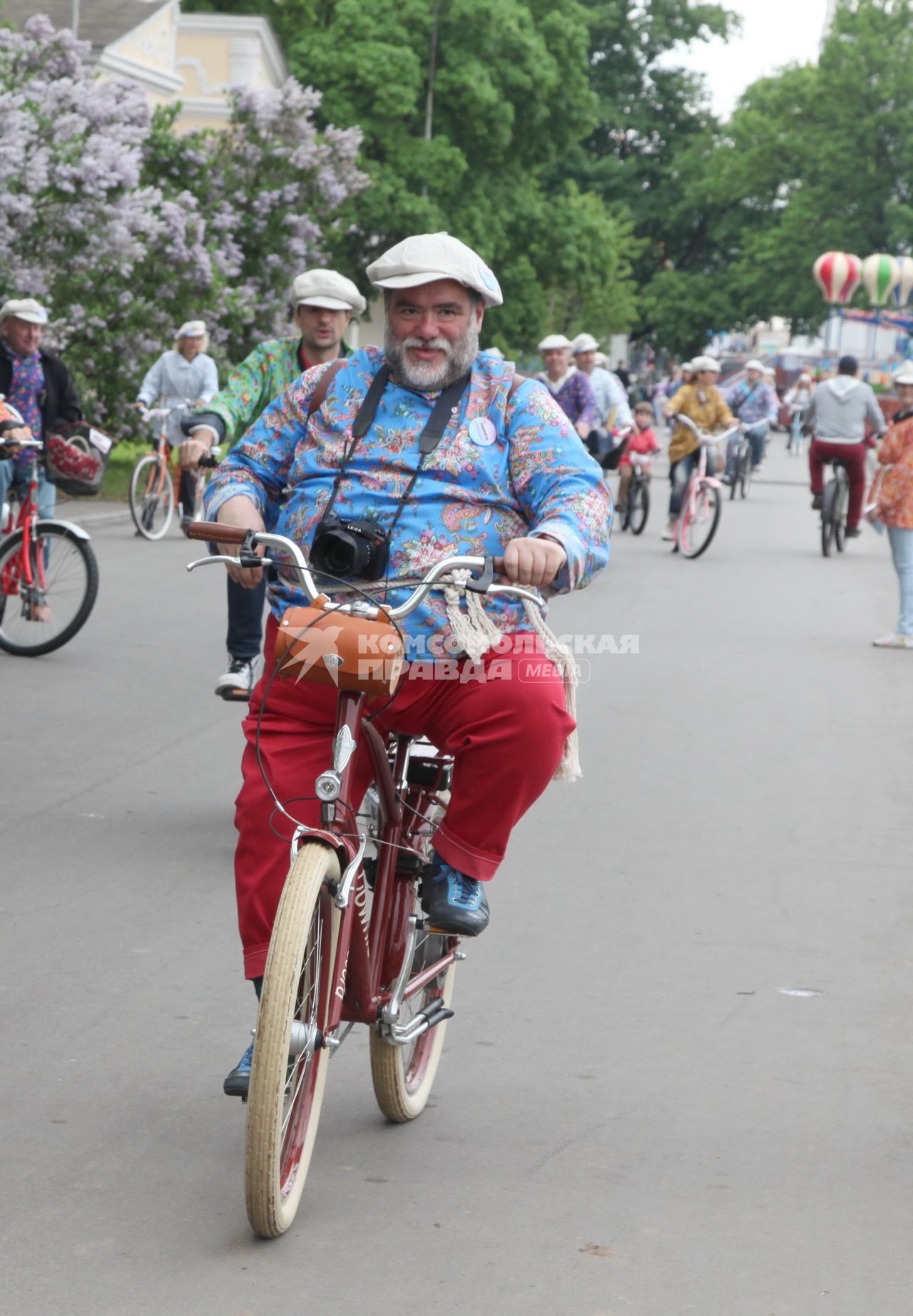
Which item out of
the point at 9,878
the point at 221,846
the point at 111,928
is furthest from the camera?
the point at 221,846

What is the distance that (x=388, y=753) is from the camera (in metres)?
4.25

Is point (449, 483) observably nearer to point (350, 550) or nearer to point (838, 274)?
point (350, 550)

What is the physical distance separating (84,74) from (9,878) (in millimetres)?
16789

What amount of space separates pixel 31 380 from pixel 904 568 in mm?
5916

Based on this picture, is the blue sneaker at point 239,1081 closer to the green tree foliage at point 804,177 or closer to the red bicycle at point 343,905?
the red bicycle at point 343,905

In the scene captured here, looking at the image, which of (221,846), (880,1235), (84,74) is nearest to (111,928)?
(221,846)

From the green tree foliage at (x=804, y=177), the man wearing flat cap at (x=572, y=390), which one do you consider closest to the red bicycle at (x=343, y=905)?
the man wearing flat cap at (x=572, y=390)

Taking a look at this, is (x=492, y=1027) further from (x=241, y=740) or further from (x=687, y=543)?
(x=687, y=543)

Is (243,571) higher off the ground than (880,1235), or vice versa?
(243,571)

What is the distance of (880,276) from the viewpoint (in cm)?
6800

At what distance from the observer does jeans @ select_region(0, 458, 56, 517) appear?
11453mm

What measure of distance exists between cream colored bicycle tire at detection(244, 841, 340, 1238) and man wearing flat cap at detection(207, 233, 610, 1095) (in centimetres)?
33

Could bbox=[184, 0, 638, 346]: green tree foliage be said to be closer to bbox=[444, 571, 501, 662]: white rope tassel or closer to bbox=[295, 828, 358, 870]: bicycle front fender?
bbox=[444, 571, 501, 662]: white rope tassel

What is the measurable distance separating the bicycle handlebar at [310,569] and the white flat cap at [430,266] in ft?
2.01
